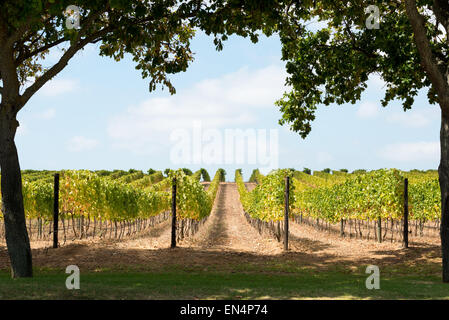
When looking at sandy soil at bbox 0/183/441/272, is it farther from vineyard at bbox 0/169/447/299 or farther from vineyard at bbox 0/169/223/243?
vineyard at bbox 0/169/223/243

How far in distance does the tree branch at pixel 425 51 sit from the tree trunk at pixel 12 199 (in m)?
11.6

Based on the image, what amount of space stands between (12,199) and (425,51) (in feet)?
A: 40.5

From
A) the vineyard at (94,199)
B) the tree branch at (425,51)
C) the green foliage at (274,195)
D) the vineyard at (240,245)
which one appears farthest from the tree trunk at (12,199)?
the green foliage at (274,195)

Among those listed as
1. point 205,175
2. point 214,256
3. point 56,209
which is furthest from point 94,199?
point 205,175

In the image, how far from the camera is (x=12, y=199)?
11281mm

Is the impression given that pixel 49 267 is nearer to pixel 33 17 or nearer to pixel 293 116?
pixel 33 17

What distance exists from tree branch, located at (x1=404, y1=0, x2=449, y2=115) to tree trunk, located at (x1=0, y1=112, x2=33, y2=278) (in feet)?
38.0

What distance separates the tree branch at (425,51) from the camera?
Answer: 11.9m

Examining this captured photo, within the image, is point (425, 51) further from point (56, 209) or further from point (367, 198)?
point (56, 209)

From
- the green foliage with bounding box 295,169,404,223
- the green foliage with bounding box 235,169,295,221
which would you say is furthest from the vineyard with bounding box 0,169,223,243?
the green foliage with bounding box 295,169,404,223

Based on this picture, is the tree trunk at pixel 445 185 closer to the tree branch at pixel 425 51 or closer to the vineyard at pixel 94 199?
the tree branch at pixel 425 51

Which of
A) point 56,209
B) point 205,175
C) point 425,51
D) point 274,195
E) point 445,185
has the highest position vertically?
point 425,51

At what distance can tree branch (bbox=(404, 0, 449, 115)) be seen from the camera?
11.9m
